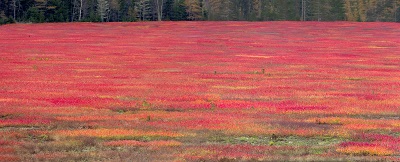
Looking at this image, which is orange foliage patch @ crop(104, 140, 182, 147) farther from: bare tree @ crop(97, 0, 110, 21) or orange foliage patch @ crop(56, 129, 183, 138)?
bare tree @ crop(97, 0, 110, 21)

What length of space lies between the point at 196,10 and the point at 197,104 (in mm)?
94002

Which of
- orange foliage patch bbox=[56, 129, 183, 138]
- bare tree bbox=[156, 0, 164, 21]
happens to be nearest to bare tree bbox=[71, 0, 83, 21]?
bare tree bbox=[156, 0, 164, 21]

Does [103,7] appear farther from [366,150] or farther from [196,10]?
[366,150]

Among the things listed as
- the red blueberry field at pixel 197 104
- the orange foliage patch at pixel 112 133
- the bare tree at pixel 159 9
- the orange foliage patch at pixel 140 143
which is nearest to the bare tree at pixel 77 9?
the bare tree at pixel 159 9

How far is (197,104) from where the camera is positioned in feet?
75.9

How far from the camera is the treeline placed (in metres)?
109

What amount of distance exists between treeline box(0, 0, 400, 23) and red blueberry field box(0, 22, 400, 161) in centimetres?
5445

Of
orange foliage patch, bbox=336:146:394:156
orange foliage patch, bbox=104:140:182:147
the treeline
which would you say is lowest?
orange foliage patch, bbox=336:146:394:156

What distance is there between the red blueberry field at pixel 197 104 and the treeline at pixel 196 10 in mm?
54446

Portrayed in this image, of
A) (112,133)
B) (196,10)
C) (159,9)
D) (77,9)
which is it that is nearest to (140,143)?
(112,133)

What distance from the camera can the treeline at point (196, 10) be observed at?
359 feet

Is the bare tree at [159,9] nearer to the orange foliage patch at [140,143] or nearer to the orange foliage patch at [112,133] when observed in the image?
the orange foliage patch at [112,133]

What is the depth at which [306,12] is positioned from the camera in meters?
125

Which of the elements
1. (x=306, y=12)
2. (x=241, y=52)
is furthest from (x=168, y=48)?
(x=306, y=12)
